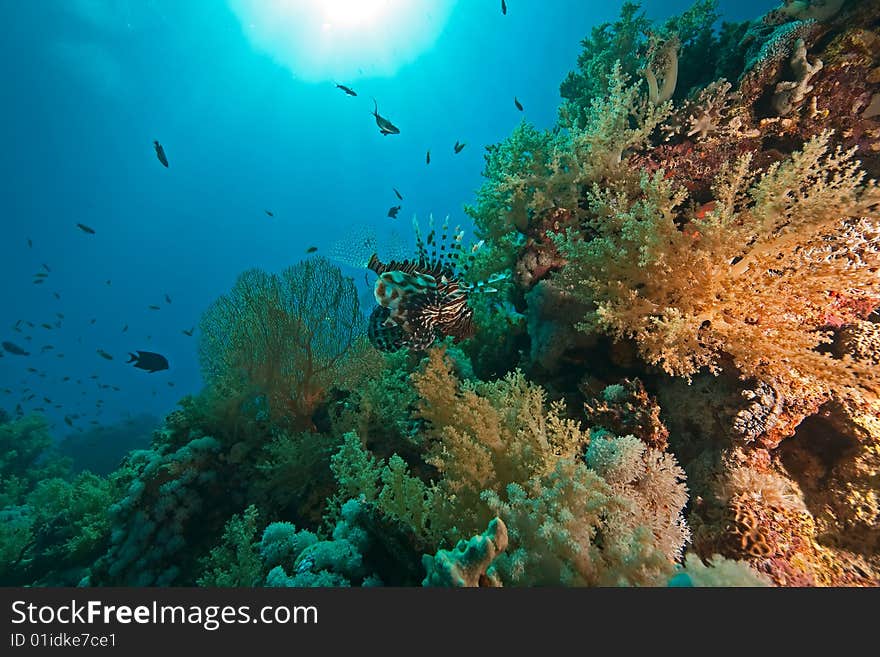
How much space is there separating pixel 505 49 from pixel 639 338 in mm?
58046

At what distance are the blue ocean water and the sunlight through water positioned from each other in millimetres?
283

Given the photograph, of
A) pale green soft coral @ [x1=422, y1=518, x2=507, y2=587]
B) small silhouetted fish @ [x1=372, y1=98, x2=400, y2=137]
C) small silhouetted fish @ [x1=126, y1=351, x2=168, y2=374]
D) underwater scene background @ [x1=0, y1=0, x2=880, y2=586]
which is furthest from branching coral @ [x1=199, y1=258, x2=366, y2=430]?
pale green soft coral @ [x1=422, y1=518, x2=507, y2=587]

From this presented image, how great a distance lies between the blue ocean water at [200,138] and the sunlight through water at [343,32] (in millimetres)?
283

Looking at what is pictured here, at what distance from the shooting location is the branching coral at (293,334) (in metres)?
4.84

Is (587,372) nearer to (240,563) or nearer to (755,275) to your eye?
(755,275)

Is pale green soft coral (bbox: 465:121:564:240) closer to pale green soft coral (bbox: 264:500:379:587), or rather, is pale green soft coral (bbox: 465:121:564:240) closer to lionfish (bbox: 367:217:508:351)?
lionfish (bbox: 367:217:508:351)

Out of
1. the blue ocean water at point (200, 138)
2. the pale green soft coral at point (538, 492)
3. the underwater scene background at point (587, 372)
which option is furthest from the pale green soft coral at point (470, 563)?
the blue ocean water at point (200, 138)

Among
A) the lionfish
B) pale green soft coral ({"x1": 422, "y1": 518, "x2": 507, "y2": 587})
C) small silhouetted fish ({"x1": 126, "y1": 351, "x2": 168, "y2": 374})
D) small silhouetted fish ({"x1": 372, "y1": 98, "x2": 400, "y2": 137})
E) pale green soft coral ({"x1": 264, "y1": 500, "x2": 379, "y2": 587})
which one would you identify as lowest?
pale green soft coral ({"x1": 422, "y1": 518, "x2": 507, "y2": 587})

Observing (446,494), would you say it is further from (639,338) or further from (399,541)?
(639,338)

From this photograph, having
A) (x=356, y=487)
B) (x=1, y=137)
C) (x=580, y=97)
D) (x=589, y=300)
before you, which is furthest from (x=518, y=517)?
(x=1, y=137)

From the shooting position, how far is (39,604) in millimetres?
1758

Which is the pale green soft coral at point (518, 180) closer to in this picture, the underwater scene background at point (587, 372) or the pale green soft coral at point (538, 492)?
the underwater scene background at point (587, 372)

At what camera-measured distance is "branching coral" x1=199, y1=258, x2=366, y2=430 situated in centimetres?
484

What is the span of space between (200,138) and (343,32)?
3614cm
